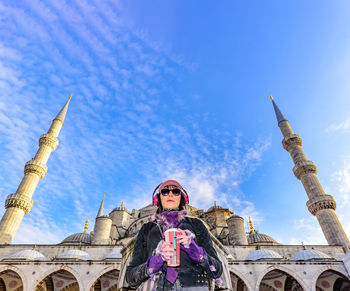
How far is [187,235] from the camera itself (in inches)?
94.4

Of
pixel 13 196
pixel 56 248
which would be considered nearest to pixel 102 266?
pixel 56 248

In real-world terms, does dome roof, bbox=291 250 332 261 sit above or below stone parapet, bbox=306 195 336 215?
below

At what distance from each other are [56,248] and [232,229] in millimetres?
16091

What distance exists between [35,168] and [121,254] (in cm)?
1557

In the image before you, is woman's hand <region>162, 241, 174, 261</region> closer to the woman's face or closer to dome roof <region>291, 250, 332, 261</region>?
the woman's face

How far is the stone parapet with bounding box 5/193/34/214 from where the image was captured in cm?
2081

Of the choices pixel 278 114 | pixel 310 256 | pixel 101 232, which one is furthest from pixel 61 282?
pixel 278 114

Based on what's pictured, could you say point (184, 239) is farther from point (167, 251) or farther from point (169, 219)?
point (169, 219)

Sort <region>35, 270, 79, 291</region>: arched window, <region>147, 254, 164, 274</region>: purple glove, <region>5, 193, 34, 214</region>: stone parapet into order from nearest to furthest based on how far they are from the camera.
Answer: <region>147, 254, 164, 274</region>: purple glove, <region>35, 270, 79, 291</region>: arched window, <region>5, 193, 34, 214</region>: stone parapet

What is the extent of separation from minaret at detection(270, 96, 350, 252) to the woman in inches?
901

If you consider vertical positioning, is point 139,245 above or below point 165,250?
above

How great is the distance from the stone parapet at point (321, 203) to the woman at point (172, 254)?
22.8 meters

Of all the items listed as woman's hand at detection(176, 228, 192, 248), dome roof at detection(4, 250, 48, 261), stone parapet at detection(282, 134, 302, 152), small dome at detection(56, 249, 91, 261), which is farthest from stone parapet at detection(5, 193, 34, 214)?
stone parapet at detection(282, 134, 302, 152)

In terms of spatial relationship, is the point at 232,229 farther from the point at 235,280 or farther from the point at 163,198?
the point at 163,198
